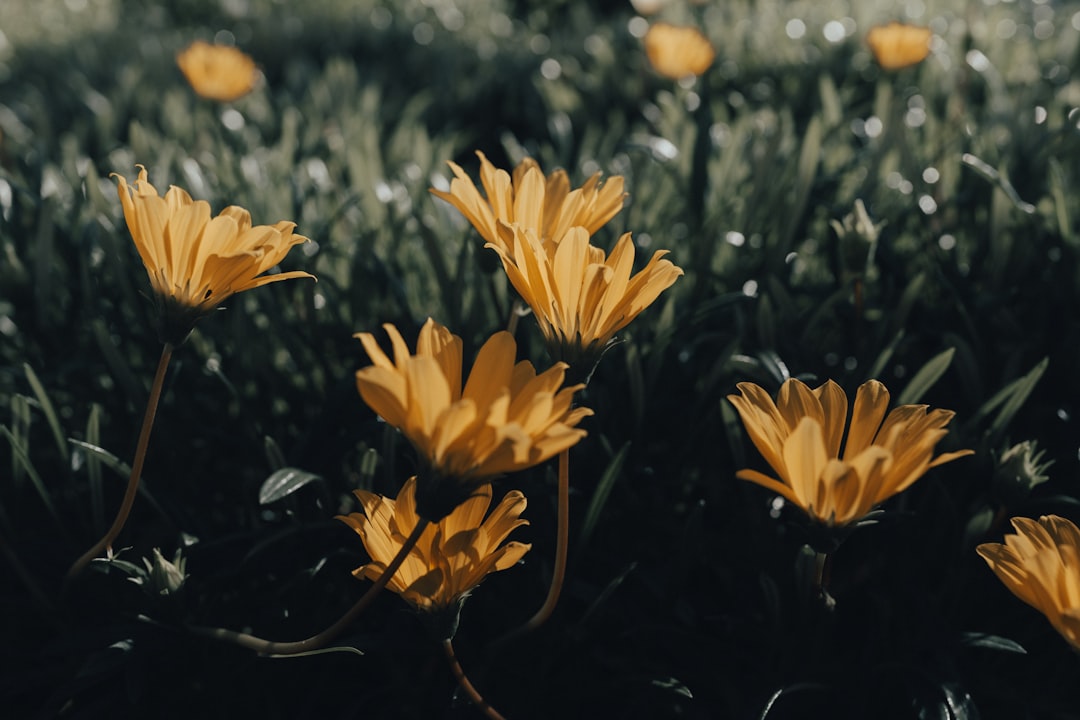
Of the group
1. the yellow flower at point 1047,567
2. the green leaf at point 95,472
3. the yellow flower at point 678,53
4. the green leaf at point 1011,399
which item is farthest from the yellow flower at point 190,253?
the yellow flower at point 678,53

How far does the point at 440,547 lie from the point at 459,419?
0.16 meters

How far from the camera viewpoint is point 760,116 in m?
2.21

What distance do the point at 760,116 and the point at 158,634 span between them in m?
1.72

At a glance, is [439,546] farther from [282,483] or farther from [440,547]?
[282,483]

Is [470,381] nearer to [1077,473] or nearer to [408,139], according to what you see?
[1077,473]

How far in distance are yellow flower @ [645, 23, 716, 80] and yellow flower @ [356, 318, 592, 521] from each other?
1.69m

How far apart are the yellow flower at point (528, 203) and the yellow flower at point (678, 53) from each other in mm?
1341

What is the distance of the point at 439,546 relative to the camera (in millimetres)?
824

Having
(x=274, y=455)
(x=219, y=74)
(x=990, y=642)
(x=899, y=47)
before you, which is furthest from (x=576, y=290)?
(x=219, y=74)

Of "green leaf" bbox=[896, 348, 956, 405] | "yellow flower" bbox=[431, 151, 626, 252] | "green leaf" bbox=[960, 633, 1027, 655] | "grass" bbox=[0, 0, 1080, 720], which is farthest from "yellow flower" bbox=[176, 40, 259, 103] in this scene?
"green leaf" bbox=[960, 633, 1027, 655]

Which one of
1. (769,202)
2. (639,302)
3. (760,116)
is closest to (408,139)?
(760,116)

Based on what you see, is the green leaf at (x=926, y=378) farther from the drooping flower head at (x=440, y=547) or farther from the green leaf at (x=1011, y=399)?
the drooping flower head at (x=440, y=547)

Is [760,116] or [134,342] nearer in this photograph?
[134,342]

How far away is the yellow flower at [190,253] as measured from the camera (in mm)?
850
